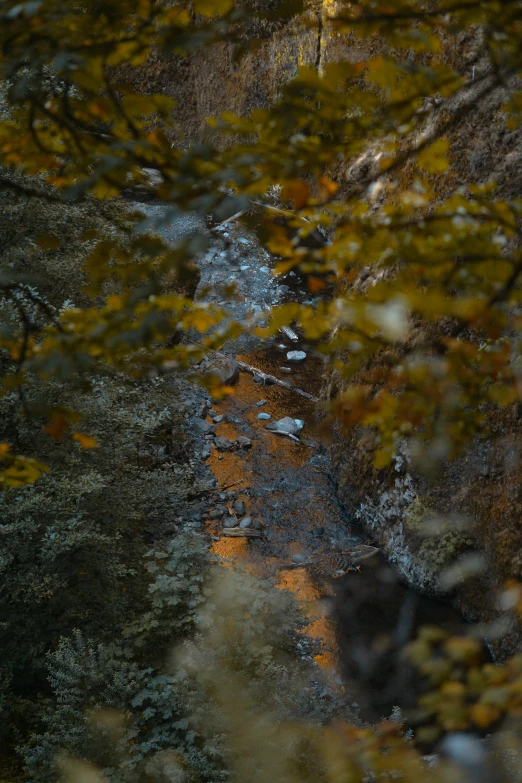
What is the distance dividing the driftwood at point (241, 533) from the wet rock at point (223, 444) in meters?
1.48

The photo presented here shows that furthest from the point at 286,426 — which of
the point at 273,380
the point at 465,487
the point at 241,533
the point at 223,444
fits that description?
the point at 465,487

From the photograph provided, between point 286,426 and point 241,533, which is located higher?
point 286,426

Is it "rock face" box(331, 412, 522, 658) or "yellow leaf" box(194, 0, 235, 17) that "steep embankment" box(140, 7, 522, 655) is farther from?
"yellow leaf" box(194, 0, 235, 17)

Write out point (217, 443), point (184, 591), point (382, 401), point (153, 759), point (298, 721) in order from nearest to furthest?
point (382, 401) → point (153, 759) → point (298, 721) → point (184, 591) → point (217, 443)

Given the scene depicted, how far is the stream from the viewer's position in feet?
19.3

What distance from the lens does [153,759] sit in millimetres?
3820

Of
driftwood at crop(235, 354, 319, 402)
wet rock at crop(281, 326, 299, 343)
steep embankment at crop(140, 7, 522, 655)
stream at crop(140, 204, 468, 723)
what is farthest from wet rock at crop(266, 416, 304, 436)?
wet rock at crop(281, 326, 299, 343)

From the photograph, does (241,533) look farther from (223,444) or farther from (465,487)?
(465,487)

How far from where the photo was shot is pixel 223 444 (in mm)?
8625

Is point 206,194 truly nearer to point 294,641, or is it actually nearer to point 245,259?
point 294,641

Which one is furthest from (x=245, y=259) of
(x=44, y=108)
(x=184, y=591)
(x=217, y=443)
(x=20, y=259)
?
(x=44, y=108)

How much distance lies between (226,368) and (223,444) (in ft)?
4.96

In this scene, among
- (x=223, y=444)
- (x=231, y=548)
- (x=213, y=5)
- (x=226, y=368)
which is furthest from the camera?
(x=226, y=368)

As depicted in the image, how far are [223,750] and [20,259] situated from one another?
5.05 metres
